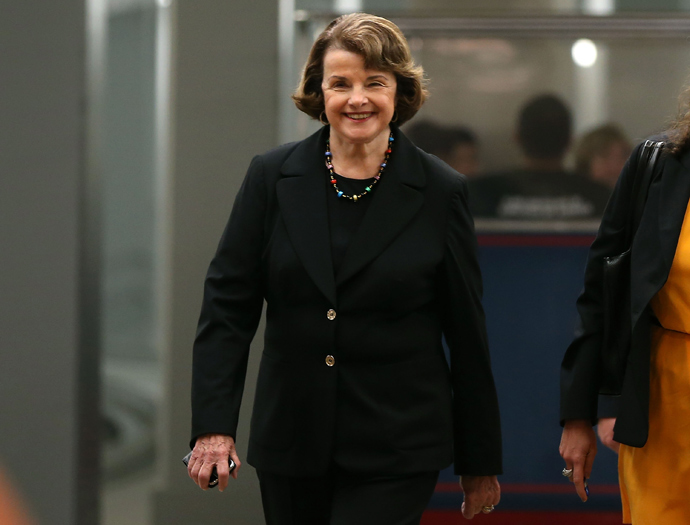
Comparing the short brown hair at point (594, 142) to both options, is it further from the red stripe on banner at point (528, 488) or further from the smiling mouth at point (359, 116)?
the smiling mouth at point (359, 116)

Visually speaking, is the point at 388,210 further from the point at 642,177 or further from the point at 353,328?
the point at 642,177

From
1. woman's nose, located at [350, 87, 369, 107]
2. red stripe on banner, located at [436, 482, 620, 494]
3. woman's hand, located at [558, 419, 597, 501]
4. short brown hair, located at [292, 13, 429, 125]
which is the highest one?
short brown hair, located at [292, 13, 429, 125]

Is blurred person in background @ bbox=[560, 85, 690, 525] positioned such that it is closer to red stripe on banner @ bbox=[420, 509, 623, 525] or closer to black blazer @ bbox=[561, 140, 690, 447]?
black blazer @ bbox=[561, 140, 690, 447]

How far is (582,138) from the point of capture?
3605 mm

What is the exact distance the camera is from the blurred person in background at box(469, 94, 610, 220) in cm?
360

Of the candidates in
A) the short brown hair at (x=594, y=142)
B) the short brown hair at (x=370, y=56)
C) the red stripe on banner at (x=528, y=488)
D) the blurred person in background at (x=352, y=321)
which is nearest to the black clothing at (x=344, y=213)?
the blurred person in background at (x=352, y=321)

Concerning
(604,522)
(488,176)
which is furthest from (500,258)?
(604,522)

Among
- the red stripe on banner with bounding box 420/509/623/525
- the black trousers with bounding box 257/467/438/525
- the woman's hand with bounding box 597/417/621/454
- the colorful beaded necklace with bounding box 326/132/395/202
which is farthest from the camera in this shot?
the red stripe on banner with bounding box 420/509/623/525

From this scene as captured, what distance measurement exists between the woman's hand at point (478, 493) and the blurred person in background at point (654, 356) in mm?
212

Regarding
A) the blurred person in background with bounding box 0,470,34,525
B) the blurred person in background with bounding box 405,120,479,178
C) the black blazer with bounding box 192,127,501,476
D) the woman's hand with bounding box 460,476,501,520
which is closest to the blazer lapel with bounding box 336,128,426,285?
the black blazer with bounding box 192,127,501,476

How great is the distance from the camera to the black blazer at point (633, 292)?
208cm

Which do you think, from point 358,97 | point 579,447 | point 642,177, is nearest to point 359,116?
point 358,97

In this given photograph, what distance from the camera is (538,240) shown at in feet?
11.9

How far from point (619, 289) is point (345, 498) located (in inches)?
31.1
